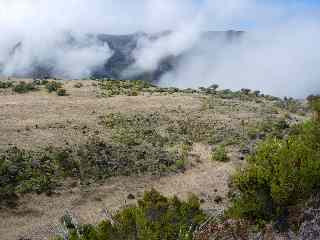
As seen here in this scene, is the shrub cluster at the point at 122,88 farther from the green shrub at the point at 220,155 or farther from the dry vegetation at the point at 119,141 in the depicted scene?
the green shrub at the point at 220,155

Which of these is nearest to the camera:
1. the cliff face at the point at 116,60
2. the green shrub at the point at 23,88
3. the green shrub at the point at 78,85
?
the green shrub at the point at 23,88

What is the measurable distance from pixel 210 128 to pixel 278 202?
22.6 m

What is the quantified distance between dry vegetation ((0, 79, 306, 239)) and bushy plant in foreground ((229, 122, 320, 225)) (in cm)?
752

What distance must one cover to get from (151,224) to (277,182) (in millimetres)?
3843

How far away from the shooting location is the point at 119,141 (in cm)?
3247

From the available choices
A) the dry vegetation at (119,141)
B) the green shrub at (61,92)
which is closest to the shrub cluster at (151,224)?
the dry vegetation at (119,141)

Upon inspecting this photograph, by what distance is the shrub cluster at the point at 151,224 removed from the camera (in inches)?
541

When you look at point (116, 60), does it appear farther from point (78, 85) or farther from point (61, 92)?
point (61, 92)

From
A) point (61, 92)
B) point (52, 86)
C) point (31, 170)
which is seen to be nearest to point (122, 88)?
point (52, 86)

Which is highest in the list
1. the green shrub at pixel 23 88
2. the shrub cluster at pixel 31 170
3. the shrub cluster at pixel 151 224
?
the green shrub at pixel 23 88

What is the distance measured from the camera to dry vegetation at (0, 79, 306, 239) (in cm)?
2467

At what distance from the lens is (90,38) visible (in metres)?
104

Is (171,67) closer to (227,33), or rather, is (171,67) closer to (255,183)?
(227,33)

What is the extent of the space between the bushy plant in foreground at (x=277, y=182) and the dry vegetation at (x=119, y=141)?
7.52 metres
